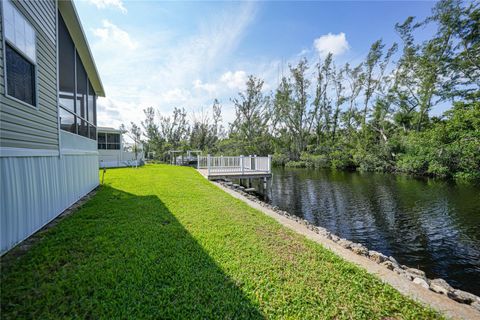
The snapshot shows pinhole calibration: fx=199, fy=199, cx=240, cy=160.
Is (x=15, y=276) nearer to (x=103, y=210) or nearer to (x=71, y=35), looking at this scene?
(x=103, y=210)

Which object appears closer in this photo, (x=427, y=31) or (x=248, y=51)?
(x=248, y=51)

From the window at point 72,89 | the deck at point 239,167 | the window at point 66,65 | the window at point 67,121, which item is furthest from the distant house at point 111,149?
the window at point 67,121

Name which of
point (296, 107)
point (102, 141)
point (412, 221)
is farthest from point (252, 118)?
point (412, 221)

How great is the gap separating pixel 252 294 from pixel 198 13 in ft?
37.8

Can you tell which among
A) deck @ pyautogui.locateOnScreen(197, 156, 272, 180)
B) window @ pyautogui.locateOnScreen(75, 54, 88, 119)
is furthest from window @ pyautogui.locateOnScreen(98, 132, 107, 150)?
window @ pyautogui.locateOnScreen(75, 54, 88, 119)

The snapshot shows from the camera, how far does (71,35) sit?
6.02 metres

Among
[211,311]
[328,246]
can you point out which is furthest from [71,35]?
[328,246]

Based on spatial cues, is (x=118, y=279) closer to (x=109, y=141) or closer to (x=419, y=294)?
(x=419, y=294)

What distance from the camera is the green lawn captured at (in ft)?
6.50

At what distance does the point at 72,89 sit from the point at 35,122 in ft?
12.5

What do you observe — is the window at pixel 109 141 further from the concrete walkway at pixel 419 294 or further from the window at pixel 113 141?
the concrete walkway at pixel 419 294

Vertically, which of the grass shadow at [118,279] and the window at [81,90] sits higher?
the window at [81,90]

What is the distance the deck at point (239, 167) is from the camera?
12140 mm

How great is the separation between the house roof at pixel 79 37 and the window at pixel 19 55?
7.44 ft
